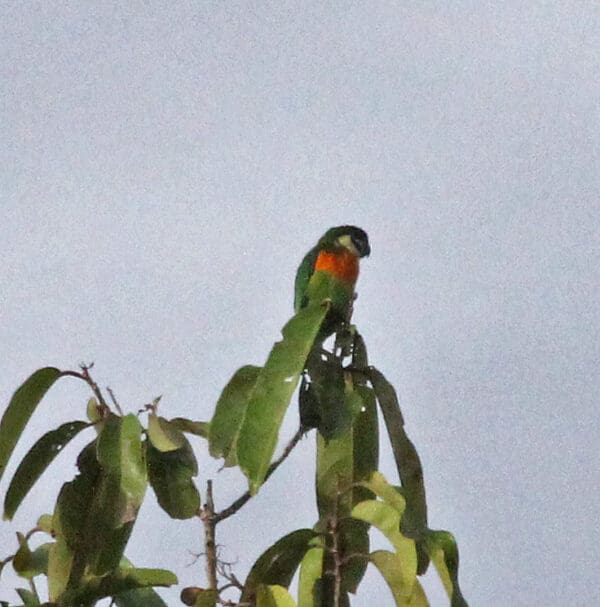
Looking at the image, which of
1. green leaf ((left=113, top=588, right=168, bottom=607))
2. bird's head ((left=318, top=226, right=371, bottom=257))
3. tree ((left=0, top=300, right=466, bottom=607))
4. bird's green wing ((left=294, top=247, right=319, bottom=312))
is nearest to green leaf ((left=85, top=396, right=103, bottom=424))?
tree ((left=0, top=300, right=466, bottom=607))

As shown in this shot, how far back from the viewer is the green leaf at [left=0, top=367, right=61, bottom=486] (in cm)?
314

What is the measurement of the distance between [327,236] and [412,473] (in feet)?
12.0

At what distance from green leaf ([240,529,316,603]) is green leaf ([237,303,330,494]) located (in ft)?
1.17

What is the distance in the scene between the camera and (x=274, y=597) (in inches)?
110

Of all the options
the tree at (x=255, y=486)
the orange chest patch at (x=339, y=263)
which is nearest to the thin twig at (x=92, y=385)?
the tree at (x=255, y=486)

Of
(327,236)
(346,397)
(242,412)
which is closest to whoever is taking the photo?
(242,412)

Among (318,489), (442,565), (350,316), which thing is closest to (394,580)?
(442,565)

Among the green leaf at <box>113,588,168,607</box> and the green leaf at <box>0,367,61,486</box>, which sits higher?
the green leaf at <box>0,367,61,486</box>

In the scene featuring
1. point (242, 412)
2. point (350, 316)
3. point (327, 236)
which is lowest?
point (242, 412)

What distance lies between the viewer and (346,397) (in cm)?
308

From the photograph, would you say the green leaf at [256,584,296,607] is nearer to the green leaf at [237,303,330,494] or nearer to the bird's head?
the green leaf at [237,303,330,494]

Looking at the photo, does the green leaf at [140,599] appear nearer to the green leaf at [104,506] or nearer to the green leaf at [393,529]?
the green leaf at [104,506]

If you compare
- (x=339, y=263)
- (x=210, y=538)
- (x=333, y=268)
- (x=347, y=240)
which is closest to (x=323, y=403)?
(x=210, y=538)

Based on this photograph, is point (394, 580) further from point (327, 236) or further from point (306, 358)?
point (327, 236)
